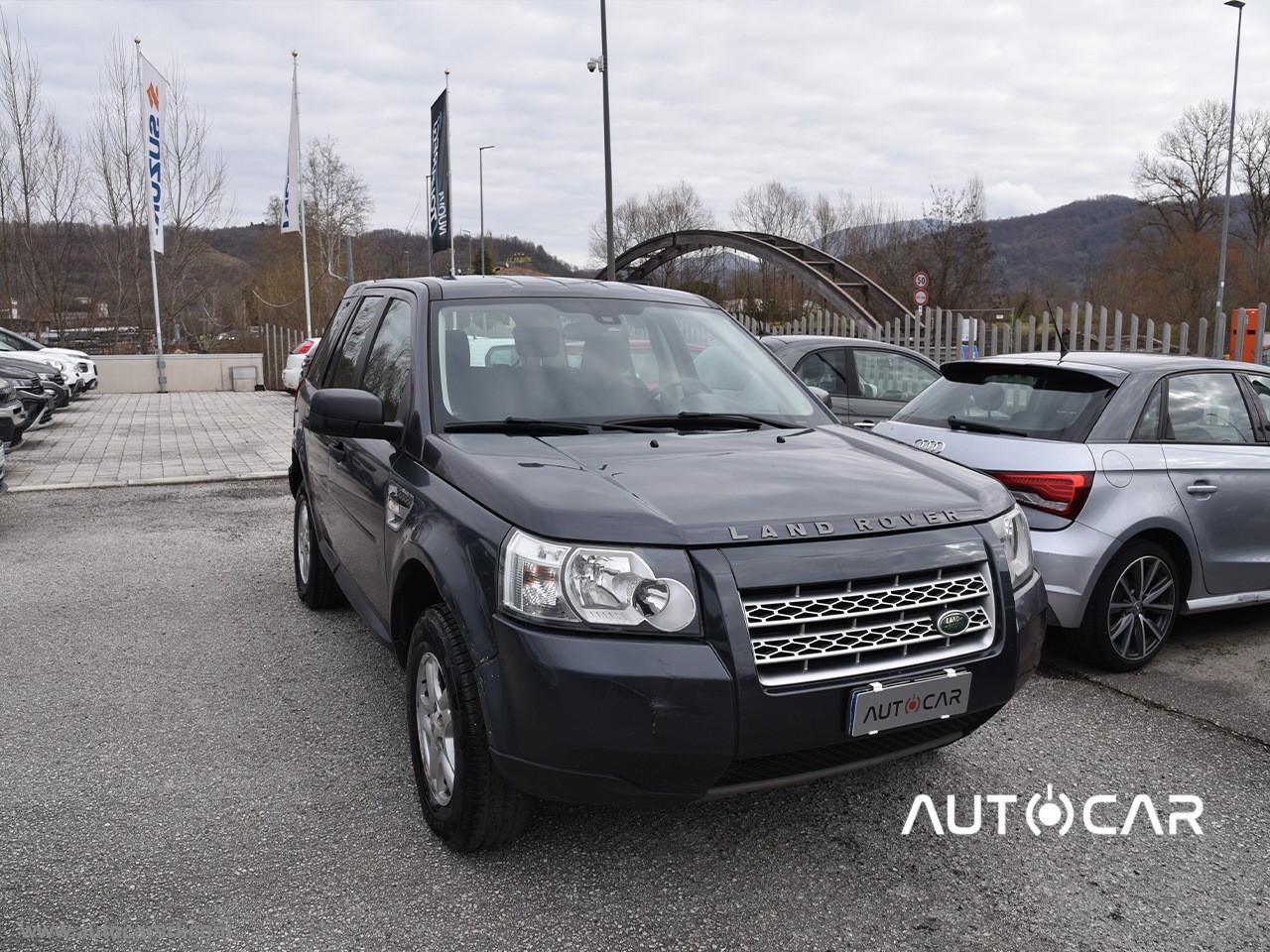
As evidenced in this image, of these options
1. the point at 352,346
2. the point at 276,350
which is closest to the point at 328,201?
the point at 276,350

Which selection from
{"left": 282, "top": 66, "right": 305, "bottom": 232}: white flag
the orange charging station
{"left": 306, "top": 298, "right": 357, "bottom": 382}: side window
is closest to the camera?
{"left": 306, "top": 298, "right": 357, "bottom": 382}: side window

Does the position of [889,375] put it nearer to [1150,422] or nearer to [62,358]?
[1150,422]

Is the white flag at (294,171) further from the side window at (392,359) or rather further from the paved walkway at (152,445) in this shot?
the side window at (392,359)

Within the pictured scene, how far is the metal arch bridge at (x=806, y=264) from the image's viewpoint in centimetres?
3086

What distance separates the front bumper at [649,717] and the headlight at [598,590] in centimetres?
5

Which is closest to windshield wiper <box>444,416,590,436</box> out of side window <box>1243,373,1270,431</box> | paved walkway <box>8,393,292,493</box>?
side window <box>1243,373,1270,431</box>

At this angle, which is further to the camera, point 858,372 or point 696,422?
point 858,372

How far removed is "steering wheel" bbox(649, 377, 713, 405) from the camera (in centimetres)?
398

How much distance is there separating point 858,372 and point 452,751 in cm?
752

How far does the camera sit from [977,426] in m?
5.33

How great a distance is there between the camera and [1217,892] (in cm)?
299

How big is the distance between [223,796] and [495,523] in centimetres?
161

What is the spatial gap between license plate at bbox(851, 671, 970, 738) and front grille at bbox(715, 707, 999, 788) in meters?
0.03

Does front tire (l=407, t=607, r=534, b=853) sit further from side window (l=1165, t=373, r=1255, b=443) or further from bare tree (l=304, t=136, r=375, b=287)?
bare tree (l=304, t=136, r=375, b=287)
